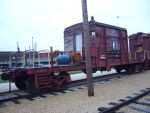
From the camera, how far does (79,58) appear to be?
12016mm

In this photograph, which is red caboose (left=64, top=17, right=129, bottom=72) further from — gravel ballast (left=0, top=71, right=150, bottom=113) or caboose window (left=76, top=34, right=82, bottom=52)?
gravel ballast (left=0, top=71, right=150, bottom=113)

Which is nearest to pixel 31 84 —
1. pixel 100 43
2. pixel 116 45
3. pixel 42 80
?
pixel 42 80

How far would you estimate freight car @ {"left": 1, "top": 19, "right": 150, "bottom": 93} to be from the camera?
999cm

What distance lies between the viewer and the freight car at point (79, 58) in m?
9.99

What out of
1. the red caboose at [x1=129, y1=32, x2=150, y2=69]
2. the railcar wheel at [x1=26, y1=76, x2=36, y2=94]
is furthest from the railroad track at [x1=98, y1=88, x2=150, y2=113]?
the red caboose at [x1=129, y1=32, x2=150, y2=69]

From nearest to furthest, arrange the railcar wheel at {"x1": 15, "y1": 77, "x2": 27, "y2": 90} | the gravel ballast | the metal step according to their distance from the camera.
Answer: the gravel ballast, the metal step, the railcar wheel at {"x1": 15, "y1": 77, "x2": 27, "y2": 90}

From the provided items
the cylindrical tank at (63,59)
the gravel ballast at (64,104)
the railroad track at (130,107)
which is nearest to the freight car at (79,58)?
the cylindrical tank at (63,59)

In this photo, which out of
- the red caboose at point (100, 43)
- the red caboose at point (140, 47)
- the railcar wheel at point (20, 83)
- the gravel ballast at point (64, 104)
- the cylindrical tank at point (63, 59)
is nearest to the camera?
the gravel ballast at point (64, 104)

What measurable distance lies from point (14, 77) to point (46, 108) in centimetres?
354

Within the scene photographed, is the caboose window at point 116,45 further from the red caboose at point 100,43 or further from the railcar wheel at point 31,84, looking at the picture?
the railcar wheel at point 31,84

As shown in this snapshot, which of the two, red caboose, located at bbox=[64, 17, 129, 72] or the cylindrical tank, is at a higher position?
red caboose, located at bbox=[64, 17, 129, 72]

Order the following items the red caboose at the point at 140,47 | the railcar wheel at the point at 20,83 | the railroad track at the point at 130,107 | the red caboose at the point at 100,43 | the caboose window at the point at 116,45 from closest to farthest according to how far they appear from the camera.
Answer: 1. the railroad track at the point at 130,107
2. the railcar wheel at the point at 20,83
3. the red caboose at the point at 100,43
4. the caboose window at the point at 116,45
5. the red caboose at the point at 140,47

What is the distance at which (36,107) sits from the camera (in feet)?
25.2

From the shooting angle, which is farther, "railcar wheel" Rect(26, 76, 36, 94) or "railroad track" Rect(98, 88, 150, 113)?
"railcar wheel" Rect(26, 76, 36, 94)
